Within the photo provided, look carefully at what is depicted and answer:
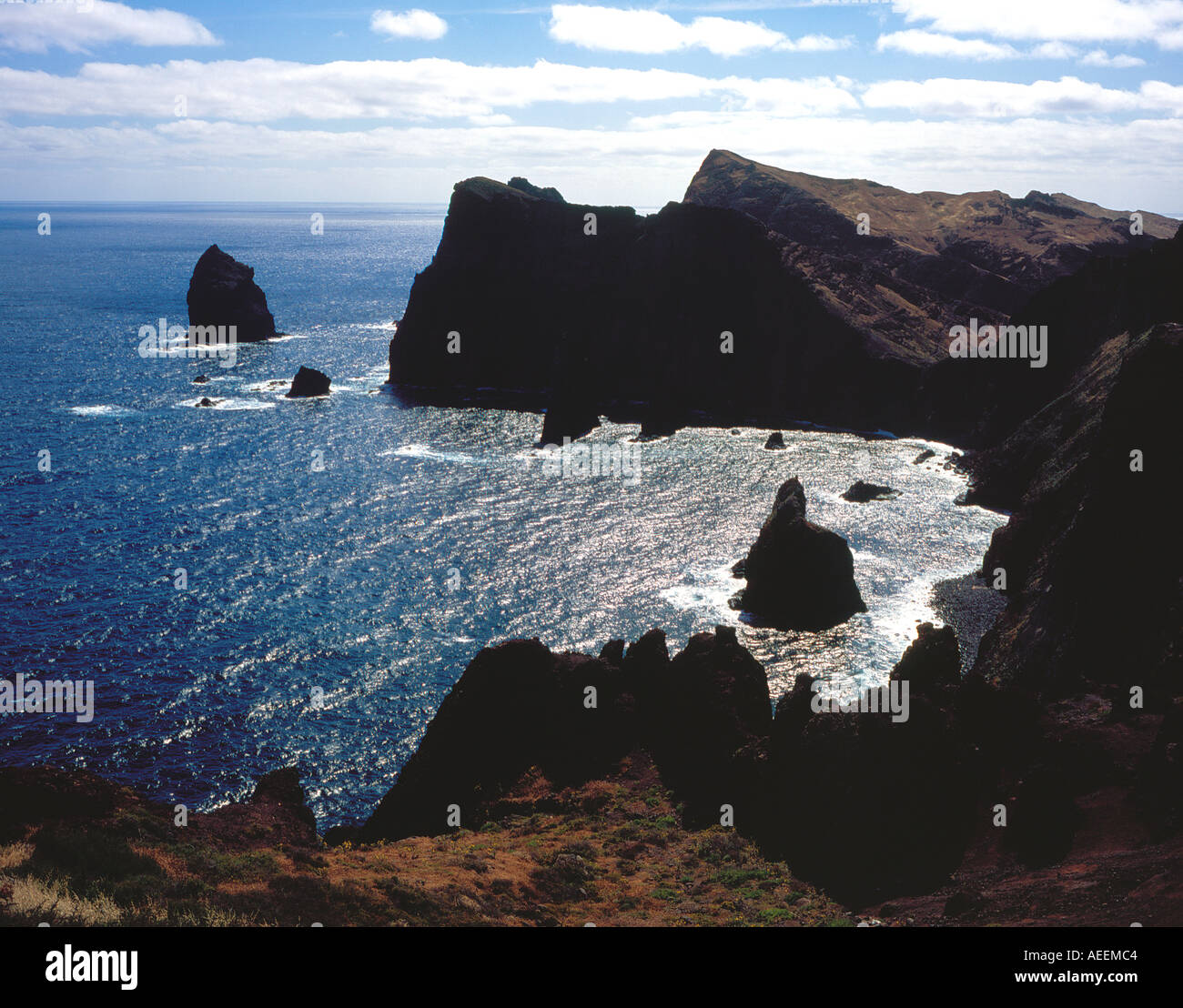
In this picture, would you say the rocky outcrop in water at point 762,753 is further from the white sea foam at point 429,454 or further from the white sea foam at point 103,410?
the white sea foam at point 103,410

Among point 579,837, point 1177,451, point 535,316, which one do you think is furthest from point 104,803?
point 535,316

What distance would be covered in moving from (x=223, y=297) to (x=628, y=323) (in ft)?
297

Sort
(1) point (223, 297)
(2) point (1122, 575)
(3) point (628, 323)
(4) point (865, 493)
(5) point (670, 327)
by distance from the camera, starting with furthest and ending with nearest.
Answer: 1. (1) point (223, 297)
2. (3) point (628, 323)
3. (5) point (670, 327)
4. (4) point (865, 493)
5. (2) point (1122, 575)

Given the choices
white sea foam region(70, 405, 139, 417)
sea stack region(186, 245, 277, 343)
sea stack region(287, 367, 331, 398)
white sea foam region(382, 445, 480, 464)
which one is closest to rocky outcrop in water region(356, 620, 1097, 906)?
white sea foam region(382, 445, 480, 464)

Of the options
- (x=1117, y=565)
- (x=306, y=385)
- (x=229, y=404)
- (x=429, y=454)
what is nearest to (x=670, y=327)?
(x=429, y=454)

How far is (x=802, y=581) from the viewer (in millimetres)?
73750

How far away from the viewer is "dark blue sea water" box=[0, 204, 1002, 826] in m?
58.0

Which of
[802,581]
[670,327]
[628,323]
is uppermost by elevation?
[628,323]

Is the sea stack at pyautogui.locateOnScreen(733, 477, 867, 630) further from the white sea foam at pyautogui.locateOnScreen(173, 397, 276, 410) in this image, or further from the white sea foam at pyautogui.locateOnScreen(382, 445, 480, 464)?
the white sea foam at pyautogui.locateOnScreen(173, 397, 276, 410)

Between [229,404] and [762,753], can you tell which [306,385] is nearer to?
[229,404]

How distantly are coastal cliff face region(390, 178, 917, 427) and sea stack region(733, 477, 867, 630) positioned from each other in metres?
61.0

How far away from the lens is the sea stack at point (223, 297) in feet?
610

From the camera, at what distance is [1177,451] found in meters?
50.9

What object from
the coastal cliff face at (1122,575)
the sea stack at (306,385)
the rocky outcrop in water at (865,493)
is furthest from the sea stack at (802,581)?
the sea stack at (306,385)
